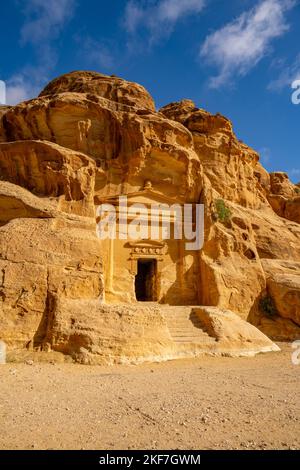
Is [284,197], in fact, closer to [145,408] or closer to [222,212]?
[222,212]

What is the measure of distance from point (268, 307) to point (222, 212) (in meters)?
5.48

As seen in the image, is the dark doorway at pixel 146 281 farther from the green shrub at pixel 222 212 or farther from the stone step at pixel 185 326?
the green shrub at pixel 222 212

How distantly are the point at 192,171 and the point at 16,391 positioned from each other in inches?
585

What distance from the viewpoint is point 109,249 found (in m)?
17.0

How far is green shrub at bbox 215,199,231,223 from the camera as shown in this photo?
19359 mm

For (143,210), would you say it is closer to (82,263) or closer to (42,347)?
(82,263)

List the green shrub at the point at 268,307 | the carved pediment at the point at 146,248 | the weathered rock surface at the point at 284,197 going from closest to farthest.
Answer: the green shrub at the point at 268,307 < the carved pediment at the point at 146,248 < the weathered rock surface at the point at 284,197

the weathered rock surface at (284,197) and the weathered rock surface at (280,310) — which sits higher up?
the weathered rock surface at (284,197)

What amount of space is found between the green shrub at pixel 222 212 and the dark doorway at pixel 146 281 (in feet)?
14.6

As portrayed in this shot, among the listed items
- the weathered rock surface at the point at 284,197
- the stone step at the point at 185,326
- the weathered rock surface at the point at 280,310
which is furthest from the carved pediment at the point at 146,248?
the weathered rock surface at the point at 284,197

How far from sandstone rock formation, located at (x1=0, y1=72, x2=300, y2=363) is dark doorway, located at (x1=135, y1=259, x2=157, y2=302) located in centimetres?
36

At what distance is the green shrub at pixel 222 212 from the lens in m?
19.4
